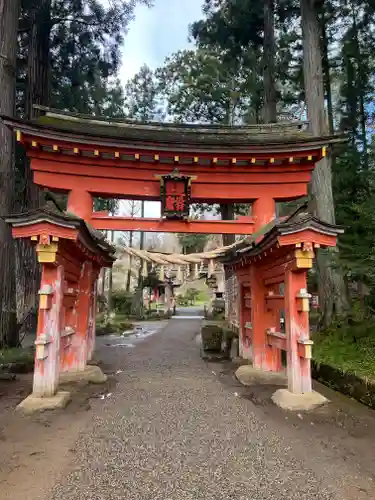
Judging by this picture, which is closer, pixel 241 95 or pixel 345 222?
pixel 345 222

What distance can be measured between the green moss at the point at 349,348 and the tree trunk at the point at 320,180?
2.21 ft

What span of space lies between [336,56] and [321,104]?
5851 millimetres

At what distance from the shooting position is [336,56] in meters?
13.7

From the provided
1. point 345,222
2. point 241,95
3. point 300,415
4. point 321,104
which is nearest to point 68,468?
point 300,415

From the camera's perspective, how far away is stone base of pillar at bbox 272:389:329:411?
5039 millimetres

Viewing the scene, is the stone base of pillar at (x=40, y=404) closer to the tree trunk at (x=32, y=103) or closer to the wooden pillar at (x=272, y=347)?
the wooden pillar at (x=272, y=347)

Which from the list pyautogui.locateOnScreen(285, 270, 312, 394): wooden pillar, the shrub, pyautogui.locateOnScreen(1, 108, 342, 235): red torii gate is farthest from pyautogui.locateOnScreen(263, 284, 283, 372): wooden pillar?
the shrub

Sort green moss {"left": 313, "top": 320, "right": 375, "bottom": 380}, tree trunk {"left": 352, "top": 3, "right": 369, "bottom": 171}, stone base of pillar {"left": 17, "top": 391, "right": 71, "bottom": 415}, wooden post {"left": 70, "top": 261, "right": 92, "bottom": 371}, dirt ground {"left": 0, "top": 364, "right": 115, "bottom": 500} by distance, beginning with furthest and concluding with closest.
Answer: tree trunk {"left": 352, "top": 3, "right": 369, "bottom": 171} → wooden post {"left": 70, "top": 261, "right": 92, "bottom": 371} → green moss {"left": 313, "top": 320, "right": 375, "bottom": 380} → stone base of pillar {"left": 17, "top": 391, "right": 71, "bottom": 415} → dirt ground {"left": 0, "top": 364, "right": 115, "bottom": 500}

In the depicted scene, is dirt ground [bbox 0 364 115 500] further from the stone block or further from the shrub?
the shrub

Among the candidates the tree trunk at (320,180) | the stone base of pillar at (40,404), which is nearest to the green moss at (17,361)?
the stone base of pillar at (40,404)

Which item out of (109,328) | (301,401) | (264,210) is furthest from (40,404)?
(109,328)

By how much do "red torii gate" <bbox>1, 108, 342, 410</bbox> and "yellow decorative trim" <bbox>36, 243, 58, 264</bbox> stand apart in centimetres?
187

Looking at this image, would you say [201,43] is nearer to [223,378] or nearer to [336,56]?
[336,56]

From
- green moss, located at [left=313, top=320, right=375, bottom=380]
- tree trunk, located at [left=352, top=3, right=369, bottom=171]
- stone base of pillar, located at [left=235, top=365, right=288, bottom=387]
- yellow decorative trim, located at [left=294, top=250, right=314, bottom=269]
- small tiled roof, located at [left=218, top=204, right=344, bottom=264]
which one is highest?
tree trunk, located at [left=352, top=3, right=369, bottom=171]
